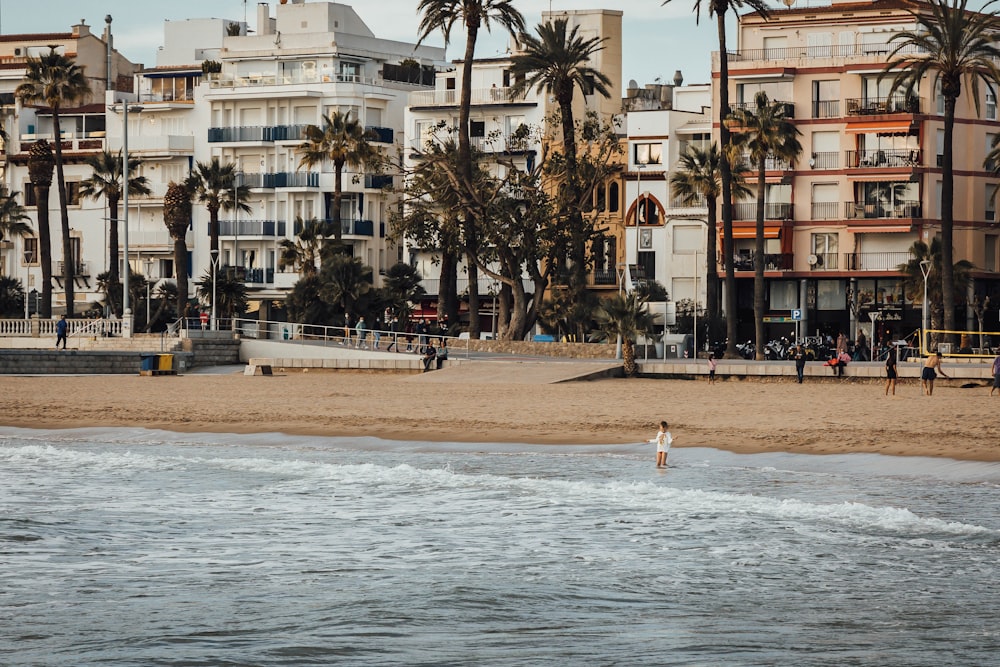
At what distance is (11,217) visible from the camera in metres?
96.1

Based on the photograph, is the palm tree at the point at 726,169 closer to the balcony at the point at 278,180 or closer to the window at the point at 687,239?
the window at the point at 687,239

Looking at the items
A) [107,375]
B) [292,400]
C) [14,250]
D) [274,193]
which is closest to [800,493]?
[292,400]

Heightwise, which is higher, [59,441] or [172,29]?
[172,29]

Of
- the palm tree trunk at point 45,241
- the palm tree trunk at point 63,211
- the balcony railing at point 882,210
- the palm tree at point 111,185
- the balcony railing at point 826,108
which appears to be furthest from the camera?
the palm tree at point 111,185

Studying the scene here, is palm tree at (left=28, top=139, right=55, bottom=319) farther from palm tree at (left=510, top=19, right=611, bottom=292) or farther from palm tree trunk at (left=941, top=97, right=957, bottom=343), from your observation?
palm tree trunk at (left=941, top=97, right=957, bottom=343)

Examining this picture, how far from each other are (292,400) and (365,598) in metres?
27.9

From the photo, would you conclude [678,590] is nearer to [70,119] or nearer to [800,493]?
[800,493]

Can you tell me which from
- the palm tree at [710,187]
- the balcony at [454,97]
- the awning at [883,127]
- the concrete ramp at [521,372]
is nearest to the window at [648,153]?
the palm tree at [710,187]

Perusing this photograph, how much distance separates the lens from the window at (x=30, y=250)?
98750mm

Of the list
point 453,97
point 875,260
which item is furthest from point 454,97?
point 875,260

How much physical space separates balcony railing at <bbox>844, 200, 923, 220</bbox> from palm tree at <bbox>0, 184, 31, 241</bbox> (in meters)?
49.3

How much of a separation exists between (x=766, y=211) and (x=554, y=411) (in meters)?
39.9

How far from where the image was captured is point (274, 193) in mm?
→ 91750

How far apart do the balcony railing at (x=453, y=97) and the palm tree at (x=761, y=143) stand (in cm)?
1819
